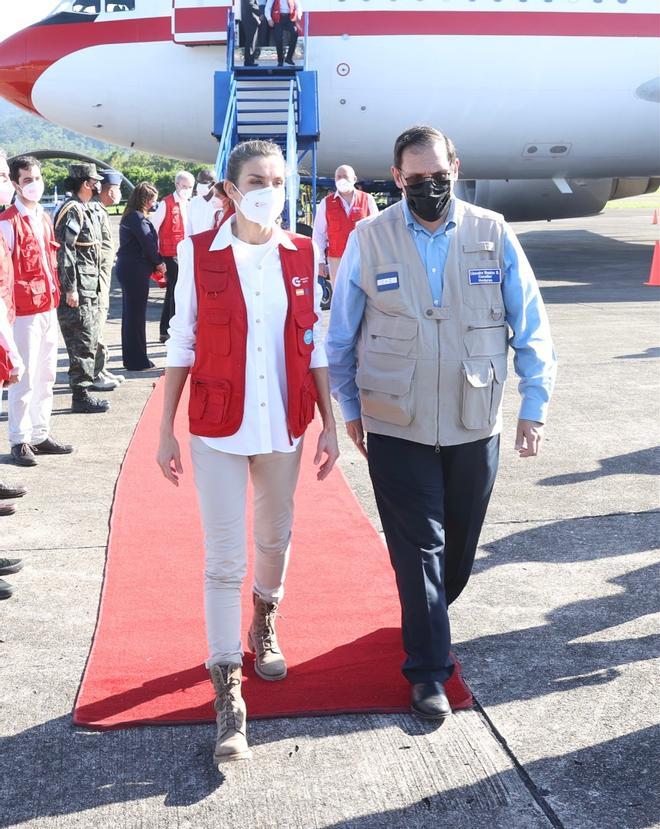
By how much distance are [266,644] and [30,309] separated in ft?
11.3

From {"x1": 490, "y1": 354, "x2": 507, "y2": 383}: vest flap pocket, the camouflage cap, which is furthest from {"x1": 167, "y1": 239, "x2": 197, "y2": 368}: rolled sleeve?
the camouflage cap

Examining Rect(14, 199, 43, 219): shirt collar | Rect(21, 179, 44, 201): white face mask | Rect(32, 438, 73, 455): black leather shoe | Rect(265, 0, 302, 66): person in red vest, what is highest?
Rect(265, 0, 302, 66): person in red vest

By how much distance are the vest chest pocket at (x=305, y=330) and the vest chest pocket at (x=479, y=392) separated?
0.51m

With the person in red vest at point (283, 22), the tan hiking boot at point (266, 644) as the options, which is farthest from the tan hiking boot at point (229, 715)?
the person in red vest at point (283, 22)

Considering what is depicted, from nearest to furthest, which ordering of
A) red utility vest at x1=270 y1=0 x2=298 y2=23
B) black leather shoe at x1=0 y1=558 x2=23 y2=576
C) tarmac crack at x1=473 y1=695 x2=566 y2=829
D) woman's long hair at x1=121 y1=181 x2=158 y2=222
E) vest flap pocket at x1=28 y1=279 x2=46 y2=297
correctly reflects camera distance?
tarmac crack at x1=473 y1=695 x2=566 y2=829, black leather shoe at x1=0 y1=558 x2=23 y2=576, vest flap pocket at x1=28 y1=279 x2=46 y2=297, woman's long hair at x1=121 y1=181 x2=158 y2=222, red utility vest at x1=270 y1=0 x2=298 y2=23

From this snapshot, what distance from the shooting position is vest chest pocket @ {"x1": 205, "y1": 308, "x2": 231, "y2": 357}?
311 centimetres

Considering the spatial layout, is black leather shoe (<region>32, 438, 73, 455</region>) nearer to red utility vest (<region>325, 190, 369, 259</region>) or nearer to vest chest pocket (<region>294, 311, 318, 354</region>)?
vest chest pocket (<region>294, 311, 318, 354</region>)

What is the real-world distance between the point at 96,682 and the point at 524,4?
41.2 feet

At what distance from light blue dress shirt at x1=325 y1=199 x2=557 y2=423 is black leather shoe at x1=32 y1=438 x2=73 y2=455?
3.48m

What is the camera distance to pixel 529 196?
60.2 feet

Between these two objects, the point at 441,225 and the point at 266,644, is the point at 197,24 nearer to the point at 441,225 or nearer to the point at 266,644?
the point at 441,225

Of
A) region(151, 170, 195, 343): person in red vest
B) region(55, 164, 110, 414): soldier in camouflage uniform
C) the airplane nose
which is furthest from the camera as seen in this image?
the airplane nose

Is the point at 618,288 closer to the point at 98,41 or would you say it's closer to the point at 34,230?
the point at 98,41

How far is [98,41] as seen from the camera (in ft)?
46.4
